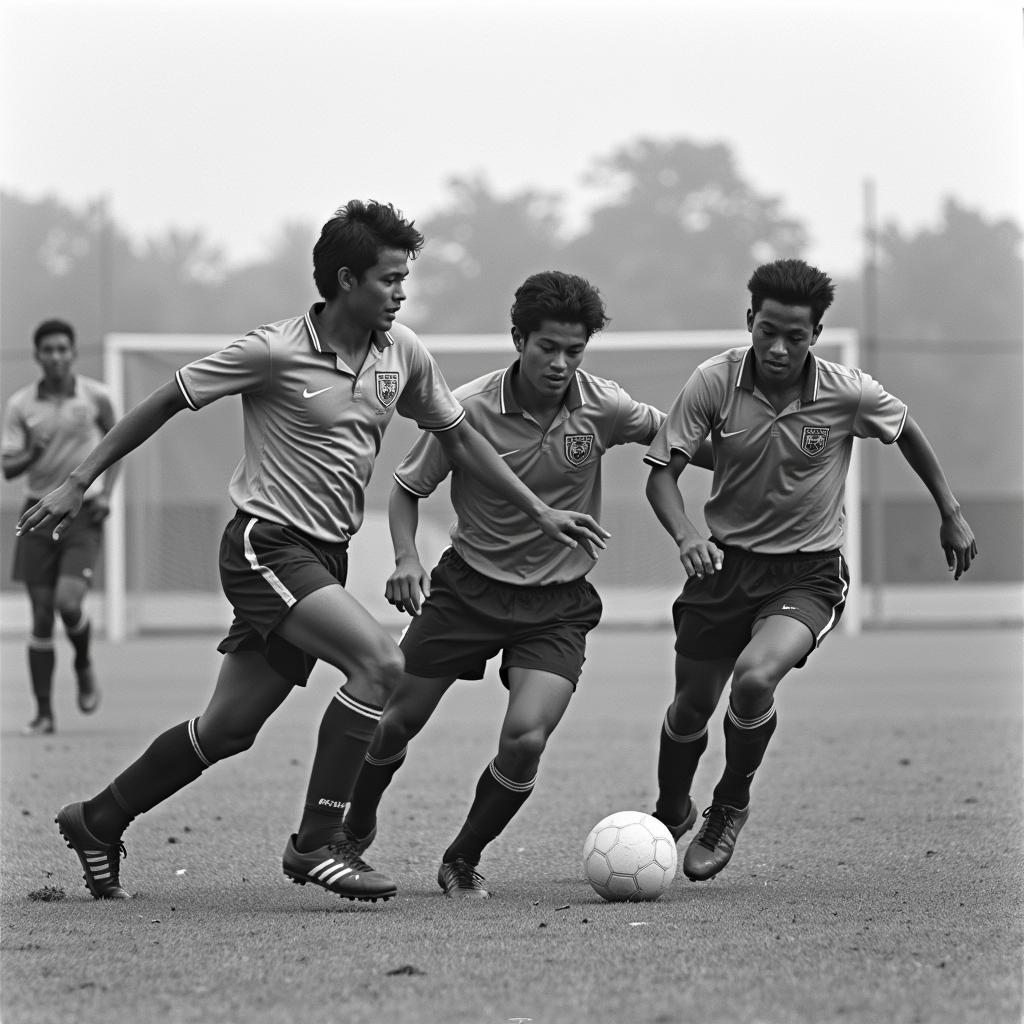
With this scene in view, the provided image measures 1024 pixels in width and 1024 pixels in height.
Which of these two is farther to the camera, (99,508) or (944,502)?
(99,508)

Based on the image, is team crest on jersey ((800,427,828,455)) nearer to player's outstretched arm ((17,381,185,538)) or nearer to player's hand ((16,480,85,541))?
player's outstretched arm ((17,381,185,538))

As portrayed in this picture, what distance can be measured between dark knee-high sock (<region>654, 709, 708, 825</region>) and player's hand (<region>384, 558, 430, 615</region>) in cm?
103

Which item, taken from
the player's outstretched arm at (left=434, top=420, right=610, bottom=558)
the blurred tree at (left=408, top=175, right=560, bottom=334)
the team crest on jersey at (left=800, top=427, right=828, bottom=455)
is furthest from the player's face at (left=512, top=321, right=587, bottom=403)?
the blurred tree at (left=408, top=175, right=560, bottom=334)

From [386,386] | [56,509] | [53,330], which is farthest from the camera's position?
[53,330]

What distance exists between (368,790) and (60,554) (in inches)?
200

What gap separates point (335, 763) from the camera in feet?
15.9

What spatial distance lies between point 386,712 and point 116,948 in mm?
1392

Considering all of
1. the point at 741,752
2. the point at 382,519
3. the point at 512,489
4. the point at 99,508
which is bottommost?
the point at 382,519

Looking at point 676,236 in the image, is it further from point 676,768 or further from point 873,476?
point 676,768

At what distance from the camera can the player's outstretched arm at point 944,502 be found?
18.2 feet

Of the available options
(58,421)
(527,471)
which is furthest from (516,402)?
(58,421)

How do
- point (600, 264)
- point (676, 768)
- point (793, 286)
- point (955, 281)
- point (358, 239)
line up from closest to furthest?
point (358, 239) → point (793, 286) → point (676, 768) → point (955, 281) → point (600, 264)

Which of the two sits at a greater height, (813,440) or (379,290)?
(379,290)

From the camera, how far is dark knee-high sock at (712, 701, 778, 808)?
543 cm
